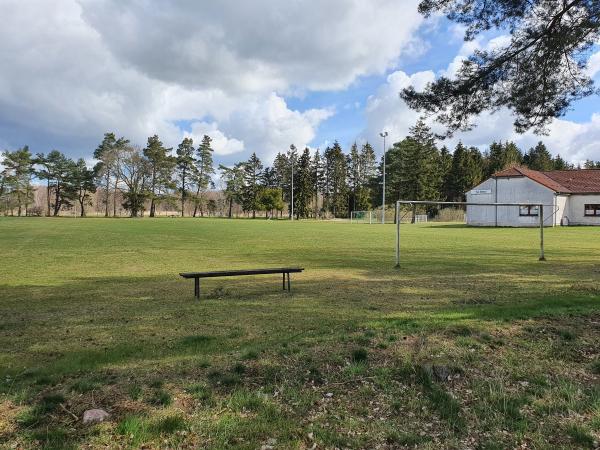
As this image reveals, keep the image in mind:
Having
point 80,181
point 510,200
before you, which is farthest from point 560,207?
point 80,181

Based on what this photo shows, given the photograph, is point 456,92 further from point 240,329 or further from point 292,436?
point 292,436

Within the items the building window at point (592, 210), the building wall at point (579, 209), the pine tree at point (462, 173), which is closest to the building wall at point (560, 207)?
the building wall at point (579, 209)

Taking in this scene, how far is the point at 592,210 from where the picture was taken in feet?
143

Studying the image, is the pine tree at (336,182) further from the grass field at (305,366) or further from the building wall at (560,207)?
the grass field at (305,366)

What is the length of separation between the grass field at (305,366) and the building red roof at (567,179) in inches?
1525

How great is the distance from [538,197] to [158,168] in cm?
6410

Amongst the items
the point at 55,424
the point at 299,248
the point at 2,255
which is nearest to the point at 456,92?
the point at 55,424

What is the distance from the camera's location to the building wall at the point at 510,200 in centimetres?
4322

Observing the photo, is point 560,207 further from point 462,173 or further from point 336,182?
point 336,182

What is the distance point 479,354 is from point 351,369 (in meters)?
1.57

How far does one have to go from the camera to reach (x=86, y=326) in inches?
275

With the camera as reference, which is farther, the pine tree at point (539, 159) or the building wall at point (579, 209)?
the pine tree at point (539, 159)

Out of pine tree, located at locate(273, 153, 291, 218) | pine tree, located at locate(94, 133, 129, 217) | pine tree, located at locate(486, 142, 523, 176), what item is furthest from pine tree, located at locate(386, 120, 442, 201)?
pine tree, located at locate(94, 133, 129, 217)

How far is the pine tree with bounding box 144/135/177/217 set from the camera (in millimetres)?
83875
